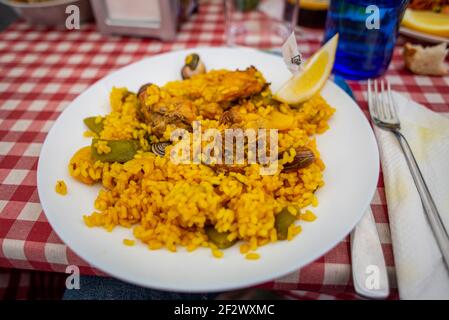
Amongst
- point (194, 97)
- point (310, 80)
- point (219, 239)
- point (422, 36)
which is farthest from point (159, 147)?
point (422, 36)

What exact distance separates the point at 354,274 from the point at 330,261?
3.9 inches

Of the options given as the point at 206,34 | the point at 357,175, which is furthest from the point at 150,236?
the point at 206,34

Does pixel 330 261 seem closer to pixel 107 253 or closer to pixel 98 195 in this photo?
pixel 107 253

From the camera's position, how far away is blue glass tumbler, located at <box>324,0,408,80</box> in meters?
1.43

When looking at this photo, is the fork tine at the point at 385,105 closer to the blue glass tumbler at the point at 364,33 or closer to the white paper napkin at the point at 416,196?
the white paper napkin at the point at 416,196

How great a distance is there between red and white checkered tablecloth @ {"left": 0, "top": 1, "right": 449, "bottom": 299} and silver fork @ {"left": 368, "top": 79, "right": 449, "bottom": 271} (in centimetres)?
9

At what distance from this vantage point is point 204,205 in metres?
0.92

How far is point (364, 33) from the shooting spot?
4.92 feet

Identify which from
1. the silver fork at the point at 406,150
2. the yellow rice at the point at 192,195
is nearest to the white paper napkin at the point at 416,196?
the silver fork at the point at 406,150

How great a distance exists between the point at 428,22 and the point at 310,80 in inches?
37.1

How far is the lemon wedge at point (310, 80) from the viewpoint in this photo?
1312 mm

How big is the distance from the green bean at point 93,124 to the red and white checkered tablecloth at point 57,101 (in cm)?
25

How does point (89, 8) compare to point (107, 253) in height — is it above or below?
above

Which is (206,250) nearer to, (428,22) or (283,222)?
(283,222)
